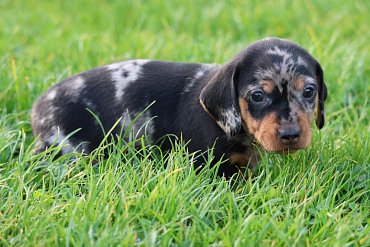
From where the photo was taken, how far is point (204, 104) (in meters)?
4.41

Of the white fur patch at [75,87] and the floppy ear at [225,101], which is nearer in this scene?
the floppy ear at [225,101]

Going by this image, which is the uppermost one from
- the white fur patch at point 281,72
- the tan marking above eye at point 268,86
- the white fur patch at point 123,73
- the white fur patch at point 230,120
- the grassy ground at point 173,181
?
the white fur patch at point 281,72

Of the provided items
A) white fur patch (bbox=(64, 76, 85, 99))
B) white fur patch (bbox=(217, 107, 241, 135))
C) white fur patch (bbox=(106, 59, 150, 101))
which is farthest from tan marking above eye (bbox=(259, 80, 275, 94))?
white fur patch (bbox=(64, 76, 85, 99))

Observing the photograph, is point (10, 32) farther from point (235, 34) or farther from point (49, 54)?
point (235, 34)

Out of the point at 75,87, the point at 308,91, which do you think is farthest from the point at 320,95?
the point at 75,87

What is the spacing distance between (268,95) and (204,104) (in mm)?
456

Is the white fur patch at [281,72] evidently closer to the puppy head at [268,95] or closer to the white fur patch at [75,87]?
the puppy head at [268,95]

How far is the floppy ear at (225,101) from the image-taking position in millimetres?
4297

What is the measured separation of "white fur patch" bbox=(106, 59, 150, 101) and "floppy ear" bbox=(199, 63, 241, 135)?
27.9 inches

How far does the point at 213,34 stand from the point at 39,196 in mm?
4442

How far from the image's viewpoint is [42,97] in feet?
16.5

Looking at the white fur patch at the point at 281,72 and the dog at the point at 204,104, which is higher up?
the white fur patch at the point at 281,72

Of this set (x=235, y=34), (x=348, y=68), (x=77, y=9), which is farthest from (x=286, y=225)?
(x=77, y=9)

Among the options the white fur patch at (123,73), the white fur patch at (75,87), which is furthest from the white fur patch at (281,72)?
the white fur patch at (75,87)
